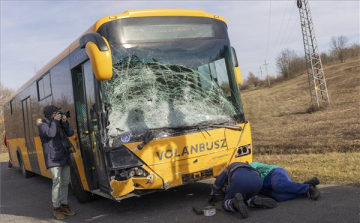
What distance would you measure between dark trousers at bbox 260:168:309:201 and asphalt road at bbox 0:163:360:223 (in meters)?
0.12

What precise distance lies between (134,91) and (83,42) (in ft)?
3.76

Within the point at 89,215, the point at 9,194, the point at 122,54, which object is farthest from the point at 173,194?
the point at 9,194

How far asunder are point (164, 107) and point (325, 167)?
171 inches

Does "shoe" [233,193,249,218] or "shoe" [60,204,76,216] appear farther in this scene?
"shoe" [60,204,76,216]

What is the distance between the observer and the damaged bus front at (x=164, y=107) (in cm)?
568

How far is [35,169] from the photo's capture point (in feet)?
37.4

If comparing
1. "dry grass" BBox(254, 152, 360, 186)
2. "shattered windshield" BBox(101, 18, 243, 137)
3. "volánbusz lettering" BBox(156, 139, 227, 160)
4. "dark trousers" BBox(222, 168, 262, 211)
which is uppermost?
"shattered windshield" BBox(101, 18, 243, 137)

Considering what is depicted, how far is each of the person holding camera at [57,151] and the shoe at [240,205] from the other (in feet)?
10.6

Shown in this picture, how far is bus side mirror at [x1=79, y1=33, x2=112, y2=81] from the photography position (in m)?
5.27

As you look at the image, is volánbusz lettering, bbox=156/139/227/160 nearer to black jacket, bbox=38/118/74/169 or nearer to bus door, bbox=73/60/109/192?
bus door, bbox=73/60/109/192

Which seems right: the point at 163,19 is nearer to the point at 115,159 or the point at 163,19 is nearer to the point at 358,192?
the point at 115,159

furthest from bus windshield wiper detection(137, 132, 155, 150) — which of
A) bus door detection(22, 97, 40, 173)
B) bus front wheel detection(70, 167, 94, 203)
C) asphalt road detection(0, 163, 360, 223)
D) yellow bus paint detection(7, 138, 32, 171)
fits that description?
yellow bus paint detection(7, 138, 32, 171)

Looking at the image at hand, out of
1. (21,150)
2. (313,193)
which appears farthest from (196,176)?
(21,150)

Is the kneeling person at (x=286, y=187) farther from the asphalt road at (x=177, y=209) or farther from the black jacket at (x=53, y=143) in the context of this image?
the black jacket at (x=53, y=143)
